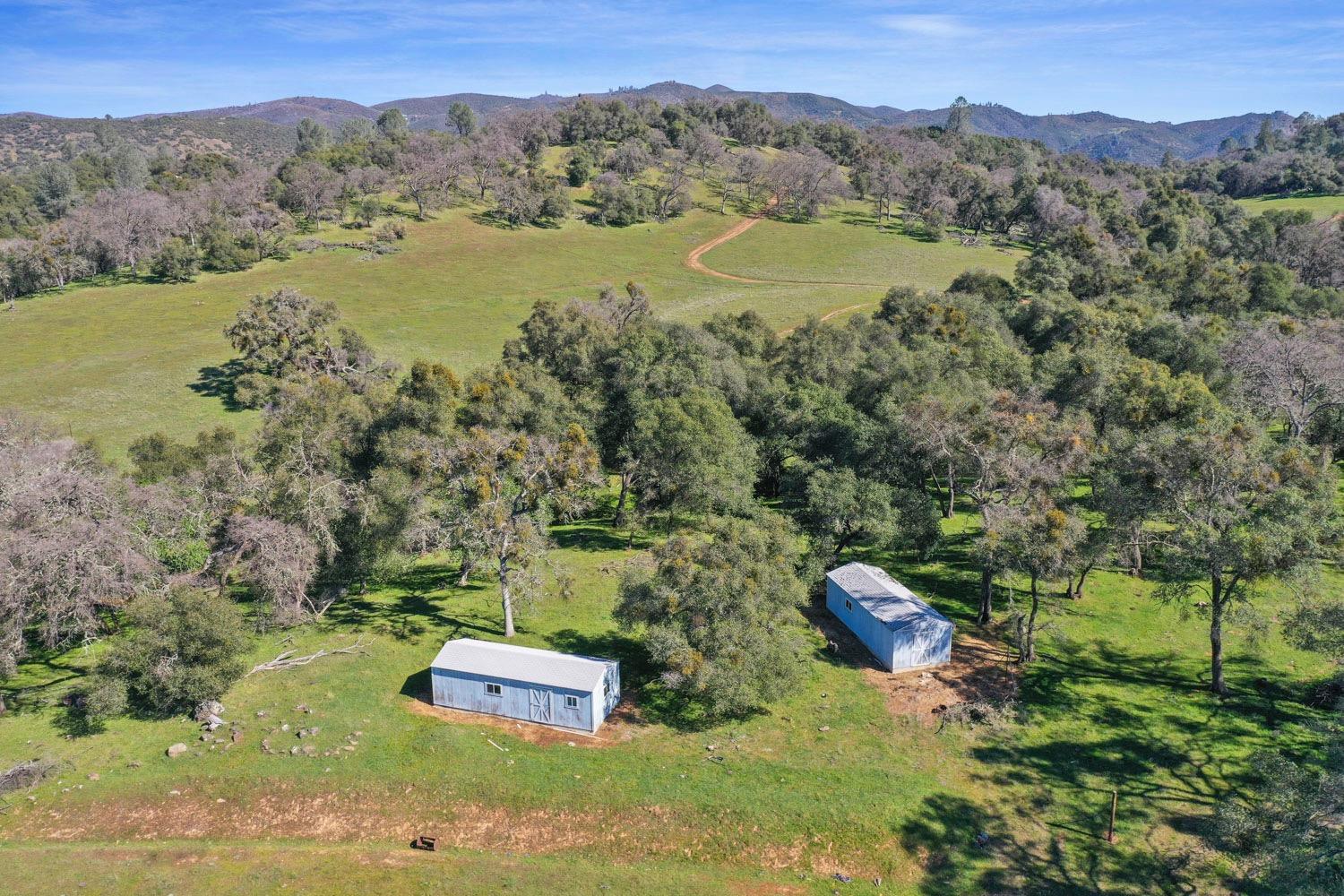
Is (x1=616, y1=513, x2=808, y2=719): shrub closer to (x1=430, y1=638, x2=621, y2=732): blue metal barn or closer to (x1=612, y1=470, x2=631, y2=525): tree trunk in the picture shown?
(x1=430, y1=638, x2=621, y2=732): blue metal barn

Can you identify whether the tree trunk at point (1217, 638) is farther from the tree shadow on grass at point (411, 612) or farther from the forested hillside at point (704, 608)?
the tree shadow on grass at point (411, 612)

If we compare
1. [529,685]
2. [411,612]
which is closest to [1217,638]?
[529,685]

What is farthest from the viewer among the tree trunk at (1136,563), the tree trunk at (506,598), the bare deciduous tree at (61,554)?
the tree trunk at (1136,563)

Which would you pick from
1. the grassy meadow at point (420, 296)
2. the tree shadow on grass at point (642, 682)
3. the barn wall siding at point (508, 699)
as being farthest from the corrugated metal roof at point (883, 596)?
the grassy meadow at point (420, 296)

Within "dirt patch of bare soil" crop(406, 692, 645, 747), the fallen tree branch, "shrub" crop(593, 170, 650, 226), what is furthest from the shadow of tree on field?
"shrub" crop(593, 170, 650, 226)

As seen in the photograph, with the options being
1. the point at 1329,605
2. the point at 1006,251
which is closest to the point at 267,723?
the point at 1329,605

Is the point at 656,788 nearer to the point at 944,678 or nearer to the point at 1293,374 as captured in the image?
the point at 944,678
